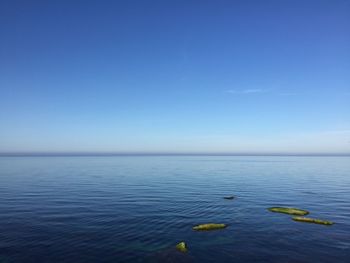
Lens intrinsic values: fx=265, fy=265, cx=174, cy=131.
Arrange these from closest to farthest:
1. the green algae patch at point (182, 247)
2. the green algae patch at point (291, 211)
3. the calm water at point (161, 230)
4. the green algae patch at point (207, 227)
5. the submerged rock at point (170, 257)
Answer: the submerged rock at point (170, 257) < the calm water at point (161, 230) < the green algae patch at point (182, 247) < the green algae patch at point (207, 227) < the green algae patch at point (291, 211)

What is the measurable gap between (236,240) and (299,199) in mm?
36612

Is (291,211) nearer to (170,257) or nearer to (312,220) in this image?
(312,220)

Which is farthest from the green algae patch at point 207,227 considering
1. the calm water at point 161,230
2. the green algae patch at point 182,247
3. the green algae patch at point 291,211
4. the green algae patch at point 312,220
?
the green algae patch at point 291,211

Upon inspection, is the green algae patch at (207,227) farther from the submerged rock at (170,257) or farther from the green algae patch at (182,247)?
the submerged rock at (170,257)

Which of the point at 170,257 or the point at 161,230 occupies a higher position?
the point at 161,230

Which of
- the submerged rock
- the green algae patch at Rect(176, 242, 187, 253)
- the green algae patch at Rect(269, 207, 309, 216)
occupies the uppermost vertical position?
the green algae patch at Rect(269, 207, 309, 216)

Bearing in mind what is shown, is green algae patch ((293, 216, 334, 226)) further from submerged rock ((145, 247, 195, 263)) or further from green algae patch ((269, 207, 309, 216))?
submerged rock ((145, 247, 195, 263))

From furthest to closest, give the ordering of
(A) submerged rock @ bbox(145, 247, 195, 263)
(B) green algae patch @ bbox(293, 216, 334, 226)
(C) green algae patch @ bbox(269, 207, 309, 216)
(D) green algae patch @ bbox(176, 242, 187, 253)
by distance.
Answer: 1. (C) green algae patch @ bbox(269, 207, 309, 216)
2. (B) green algae patch @ bbox(293, 216, 334, 226)
3. (D) green algae patch @ bbox(176, 242, 187, 253)
4. (A) submerged rock @ bbox(145, 247, 195, 263)

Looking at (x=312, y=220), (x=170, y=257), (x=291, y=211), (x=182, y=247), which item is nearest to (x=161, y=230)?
(x=182, y=247)

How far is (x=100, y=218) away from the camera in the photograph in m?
42.3

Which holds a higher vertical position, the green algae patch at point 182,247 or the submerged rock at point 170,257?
the green algae patch at point 182,247

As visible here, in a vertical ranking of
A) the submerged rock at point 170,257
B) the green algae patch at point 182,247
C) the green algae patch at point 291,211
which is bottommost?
the submerged rock at point 170,257

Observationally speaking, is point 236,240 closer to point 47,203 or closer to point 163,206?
point 163,206

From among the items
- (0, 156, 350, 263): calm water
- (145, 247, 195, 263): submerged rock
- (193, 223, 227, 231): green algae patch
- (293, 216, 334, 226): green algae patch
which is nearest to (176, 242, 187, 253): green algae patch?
(145, 247, 195, 263): submerged rock
